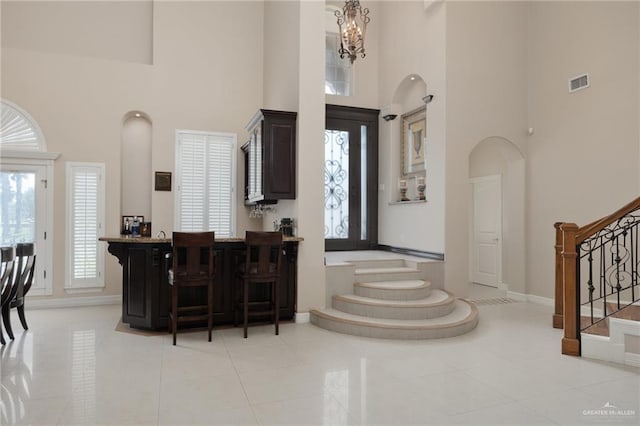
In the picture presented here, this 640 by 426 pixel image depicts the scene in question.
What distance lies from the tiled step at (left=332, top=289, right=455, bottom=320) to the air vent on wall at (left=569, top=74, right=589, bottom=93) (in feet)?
11.6

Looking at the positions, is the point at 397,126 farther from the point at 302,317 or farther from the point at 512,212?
the point at 302,317

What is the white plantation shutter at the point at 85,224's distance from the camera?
6.25 m

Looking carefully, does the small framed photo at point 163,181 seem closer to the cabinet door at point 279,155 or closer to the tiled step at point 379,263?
the cabinet door at point 279,155

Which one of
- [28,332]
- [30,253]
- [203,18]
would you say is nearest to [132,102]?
[203,18]

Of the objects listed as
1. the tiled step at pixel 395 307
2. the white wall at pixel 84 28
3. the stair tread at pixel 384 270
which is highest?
the white wall at pixel 84 28

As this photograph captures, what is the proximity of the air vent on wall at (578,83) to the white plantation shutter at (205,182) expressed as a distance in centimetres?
534

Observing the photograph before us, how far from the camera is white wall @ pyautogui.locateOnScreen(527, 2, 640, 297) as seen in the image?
5215 millimetres

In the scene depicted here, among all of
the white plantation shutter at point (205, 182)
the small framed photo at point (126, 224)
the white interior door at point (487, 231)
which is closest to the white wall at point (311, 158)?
the white plantation shutter at point (205, 182)

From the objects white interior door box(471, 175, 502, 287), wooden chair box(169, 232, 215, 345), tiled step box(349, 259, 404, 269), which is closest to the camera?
wooden chair box(169, 232, 215, 345)

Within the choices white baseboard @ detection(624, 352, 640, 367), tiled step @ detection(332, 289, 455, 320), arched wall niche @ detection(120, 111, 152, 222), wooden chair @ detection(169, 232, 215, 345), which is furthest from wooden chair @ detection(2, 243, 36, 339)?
white baseboard @ detection(624, 352, 640, 367)

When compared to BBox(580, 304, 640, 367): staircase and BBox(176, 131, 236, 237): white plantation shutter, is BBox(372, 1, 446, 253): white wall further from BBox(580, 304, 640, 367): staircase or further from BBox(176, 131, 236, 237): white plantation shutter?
BBox(176, 131, 236, 237): white plantation shutter

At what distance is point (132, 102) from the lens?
6.57m

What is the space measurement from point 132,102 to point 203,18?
1941mm

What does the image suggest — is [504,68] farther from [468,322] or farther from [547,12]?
→ [468,322]
